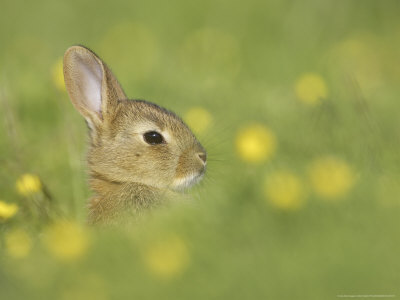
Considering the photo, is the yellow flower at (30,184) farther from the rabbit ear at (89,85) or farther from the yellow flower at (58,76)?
the yellow flower at (58,76)

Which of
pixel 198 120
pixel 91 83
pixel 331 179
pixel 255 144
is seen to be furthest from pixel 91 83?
pixel 331 179

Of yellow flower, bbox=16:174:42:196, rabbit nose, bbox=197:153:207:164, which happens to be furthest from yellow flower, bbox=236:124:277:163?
yellow flower, bbox=16:174:42:196

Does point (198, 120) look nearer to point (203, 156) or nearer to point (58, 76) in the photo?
point (203, 156)

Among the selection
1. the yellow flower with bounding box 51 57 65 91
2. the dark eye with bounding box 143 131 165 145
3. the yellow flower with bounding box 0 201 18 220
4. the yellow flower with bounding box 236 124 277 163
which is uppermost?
the yellow flower with bounding box 51 57 65 91

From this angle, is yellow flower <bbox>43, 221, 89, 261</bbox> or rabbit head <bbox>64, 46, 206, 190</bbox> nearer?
yellow flower <bbox>43, 221, 89, 261</bbox>

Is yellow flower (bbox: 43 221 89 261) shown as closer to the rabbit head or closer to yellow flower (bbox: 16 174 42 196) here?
yellow flower (bbox: 16 174 42 196)

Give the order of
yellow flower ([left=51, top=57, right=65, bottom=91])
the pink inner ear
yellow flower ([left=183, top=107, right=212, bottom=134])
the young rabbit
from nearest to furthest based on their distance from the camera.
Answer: the young rabbit → the pink inner ear → yellow flower ([left=183, top=107, right=212, bottom=134]) → yellow flower ([left=51, top=57, right=65, bottom=91])
